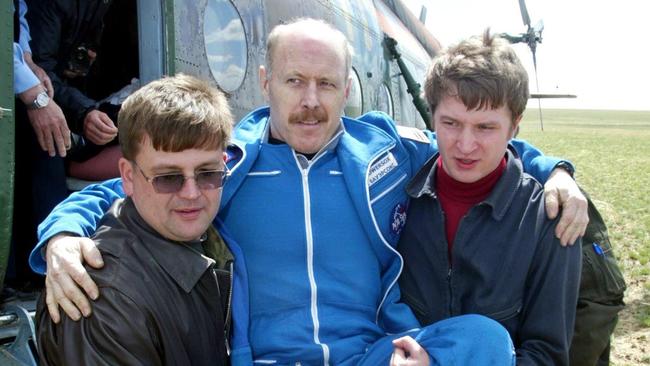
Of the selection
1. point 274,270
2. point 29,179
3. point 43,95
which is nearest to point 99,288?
point 274,270

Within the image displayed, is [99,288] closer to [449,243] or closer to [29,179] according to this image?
[449,243]

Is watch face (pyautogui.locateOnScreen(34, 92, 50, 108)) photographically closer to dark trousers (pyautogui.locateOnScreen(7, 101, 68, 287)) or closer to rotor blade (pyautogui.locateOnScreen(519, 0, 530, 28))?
dark trousers (pyautogui.locateOnScreen(7, 101, 68, 287))

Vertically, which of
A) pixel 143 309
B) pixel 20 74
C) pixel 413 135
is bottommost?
pixel 143 309

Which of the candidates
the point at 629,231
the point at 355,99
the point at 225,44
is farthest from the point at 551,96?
the point at 225,44

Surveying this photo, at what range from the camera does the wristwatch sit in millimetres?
2927

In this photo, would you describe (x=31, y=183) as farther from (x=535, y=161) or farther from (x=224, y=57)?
(x=535, y=161)

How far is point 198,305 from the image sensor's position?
2.13 metres

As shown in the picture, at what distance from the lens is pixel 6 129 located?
2609mm

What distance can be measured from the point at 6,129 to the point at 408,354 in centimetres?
184

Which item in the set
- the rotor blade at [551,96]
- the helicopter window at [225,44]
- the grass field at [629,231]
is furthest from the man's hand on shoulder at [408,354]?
the rotor blade at [551,96]

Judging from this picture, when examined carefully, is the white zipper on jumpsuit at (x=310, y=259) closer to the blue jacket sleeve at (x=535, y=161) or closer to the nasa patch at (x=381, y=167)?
the nasa patch at (x=381, y=167)

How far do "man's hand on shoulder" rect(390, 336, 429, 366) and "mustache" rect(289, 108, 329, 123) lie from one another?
1.02 metres

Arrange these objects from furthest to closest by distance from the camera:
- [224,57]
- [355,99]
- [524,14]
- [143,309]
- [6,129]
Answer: [524,14] → [355,99] → [224,57] → [6,129] → [143,309]

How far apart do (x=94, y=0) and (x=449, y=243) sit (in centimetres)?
240
